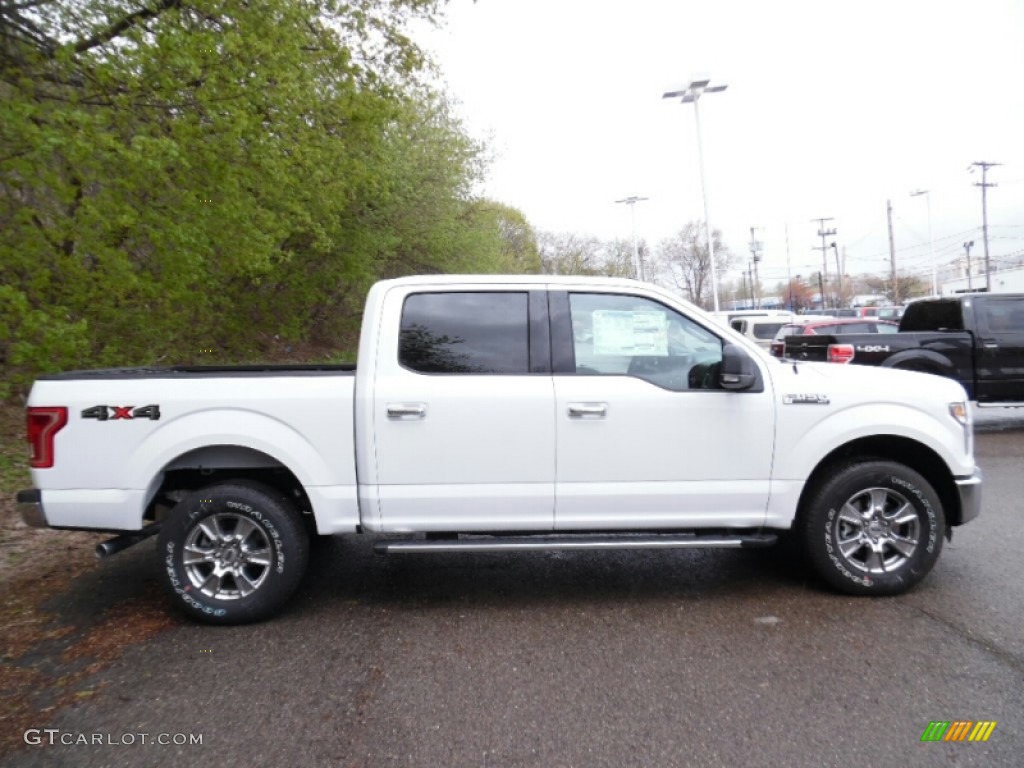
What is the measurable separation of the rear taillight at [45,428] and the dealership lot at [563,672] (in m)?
1.07

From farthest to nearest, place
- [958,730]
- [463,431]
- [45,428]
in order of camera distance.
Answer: [463,431] < [45,428] < [958,730]

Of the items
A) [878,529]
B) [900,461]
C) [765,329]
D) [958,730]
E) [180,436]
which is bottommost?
[958,730]

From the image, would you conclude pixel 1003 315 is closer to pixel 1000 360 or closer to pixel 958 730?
pixel 1000 360

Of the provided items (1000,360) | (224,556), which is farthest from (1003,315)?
(224,556)

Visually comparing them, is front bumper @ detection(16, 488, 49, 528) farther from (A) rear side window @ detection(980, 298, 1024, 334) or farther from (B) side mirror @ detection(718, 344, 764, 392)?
(A) rear side window @ detection(980, 298, 1024, 334)

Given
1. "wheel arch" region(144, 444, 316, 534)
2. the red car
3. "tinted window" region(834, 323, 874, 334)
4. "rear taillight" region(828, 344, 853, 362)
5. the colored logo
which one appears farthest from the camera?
"tinted window" region(834, 323, 874, 334)

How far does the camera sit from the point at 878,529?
4.50 m

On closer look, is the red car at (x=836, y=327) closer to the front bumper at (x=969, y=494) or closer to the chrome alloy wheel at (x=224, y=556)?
the front bumper at (x=969, y=494)

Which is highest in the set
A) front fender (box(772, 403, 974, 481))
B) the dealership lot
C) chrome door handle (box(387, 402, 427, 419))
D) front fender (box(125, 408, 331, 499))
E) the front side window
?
the front side window

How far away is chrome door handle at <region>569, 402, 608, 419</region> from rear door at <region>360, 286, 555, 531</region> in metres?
0.13

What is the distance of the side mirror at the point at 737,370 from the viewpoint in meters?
4.25

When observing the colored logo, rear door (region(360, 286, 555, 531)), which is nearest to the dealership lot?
the colored logo

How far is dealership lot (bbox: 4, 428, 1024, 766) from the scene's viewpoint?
120 inches

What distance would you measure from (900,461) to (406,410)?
3.18 m
